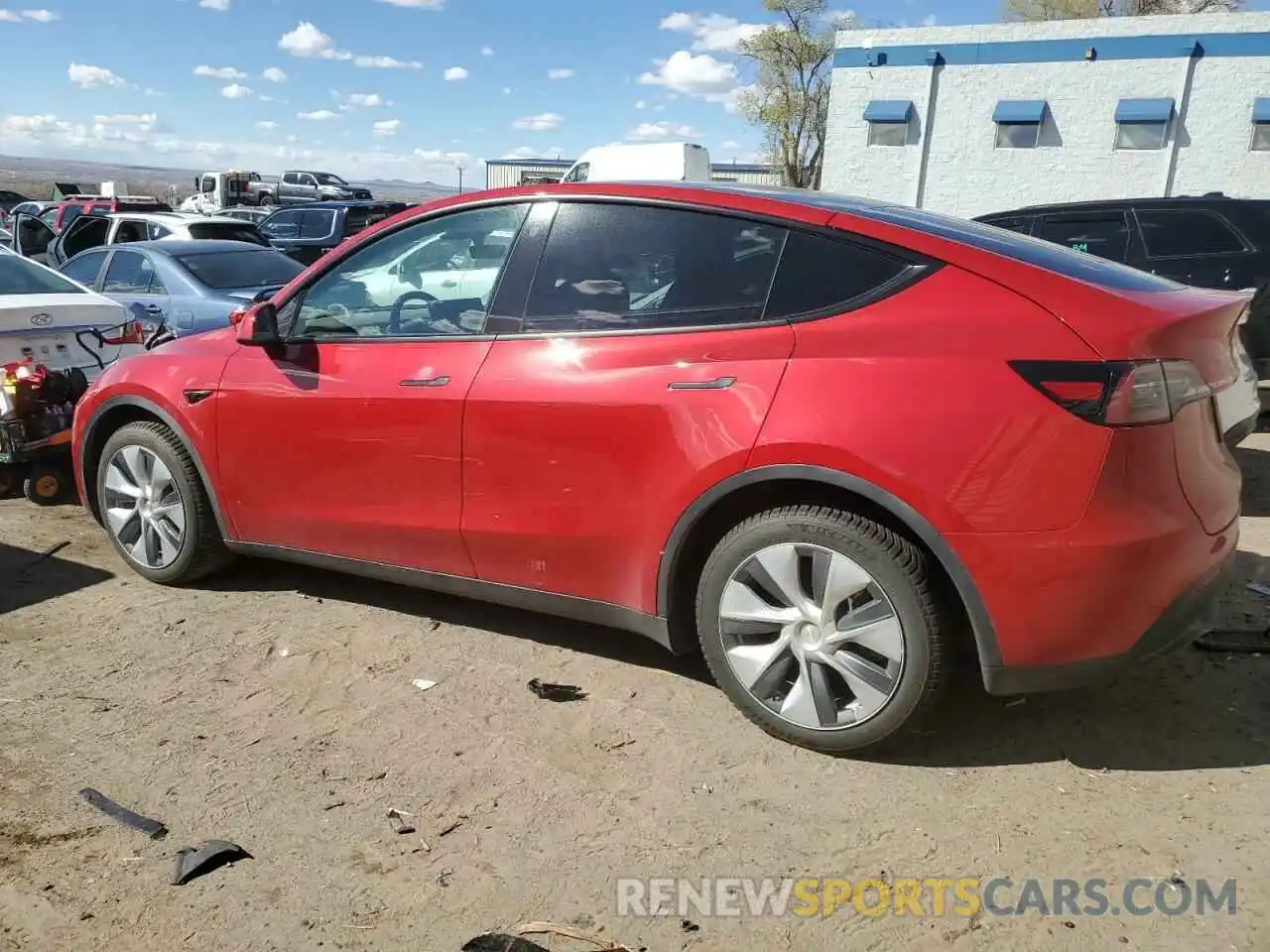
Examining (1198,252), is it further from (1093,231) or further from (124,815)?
(124,815)

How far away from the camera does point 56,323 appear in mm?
6098

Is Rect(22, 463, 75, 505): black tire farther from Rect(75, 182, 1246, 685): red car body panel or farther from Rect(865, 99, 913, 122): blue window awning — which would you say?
Rect(865, 99, 913, 122): blue window awning

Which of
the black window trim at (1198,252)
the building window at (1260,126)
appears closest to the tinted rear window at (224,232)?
the black window trim at (1198,252)

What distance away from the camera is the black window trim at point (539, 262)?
9.27 feet

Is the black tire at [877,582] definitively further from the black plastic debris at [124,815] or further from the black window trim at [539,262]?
the black plastic debris at [124,815]

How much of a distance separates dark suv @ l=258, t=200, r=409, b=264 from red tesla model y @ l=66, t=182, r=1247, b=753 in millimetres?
12191

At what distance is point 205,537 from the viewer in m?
4.21

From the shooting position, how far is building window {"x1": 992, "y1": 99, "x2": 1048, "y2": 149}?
2198 centimetres

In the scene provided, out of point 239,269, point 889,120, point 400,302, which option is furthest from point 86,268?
point 889,120

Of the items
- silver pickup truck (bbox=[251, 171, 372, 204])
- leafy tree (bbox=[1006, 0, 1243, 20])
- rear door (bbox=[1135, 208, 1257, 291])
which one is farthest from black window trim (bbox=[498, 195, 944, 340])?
leafy tree (bbox=[1006, 0, 1243, 20])

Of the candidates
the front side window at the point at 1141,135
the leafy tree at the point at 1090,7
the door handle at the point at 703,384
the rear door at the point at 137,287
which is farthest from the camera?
the leafy tree at the point at 1090,7

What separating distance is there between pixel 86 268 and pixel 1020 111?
2016cm

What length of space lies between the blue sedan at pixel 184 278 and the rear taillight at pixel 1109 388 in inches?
291

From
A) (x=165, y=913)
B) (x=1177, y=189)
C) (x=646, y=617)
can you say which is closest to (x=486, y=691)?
(x=646, y=617)
